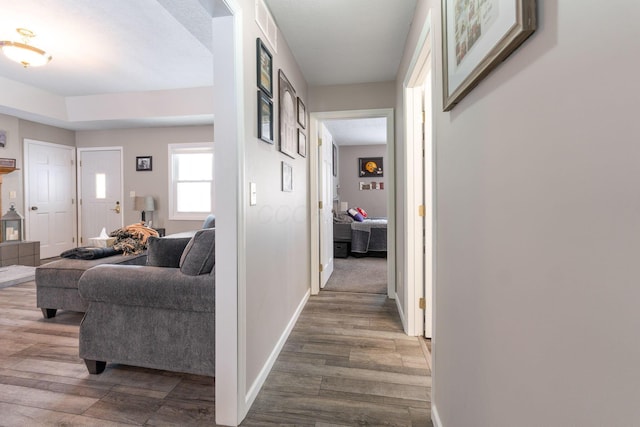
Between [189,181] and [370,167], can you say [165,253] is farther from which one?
[370,167]

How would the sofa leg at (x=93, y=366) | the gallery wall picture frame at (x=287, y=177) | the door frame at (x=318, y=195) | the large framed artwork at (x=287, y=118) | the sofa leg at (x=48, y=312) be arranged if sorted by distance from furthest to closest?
1. the door frame at (x=318, y=195)
2. the sofa leg at (x=48, y=312)
3. the gallery wall picture frame at (x=287, y=177)
4. the large framed artwork at (x=287, y=118)
5. the sofa leg at (x=93, y=366)

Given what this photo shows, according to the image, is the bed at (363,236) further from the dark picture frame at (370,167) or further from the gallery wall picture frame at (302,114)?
the gallery wall picture frame at (302,114)

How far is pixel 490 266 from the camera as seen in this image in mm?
891

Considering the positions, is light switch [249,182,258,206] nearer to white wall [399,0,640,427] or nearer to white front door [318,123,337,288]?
white wall [399,0,640,427]

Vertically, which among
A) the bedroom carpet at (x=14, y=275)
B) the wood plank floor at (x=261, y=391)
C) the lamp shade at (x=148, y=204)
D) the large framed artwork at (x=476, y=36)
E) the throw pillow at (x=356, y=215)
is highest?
the large framed artwork at (x=476, y=36)

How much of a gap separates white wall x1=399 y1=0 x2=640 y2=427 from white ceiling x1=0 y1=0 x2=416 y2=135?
137 centimetres

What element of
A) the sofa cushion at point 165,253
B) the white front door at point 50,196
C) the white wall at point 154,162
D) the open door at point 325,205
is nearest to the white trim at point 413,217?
the open door at point 325,205

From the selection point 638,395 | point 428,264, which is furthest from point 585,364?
point 428,264

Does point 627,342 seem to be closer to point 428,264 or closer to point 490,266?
point 490,266

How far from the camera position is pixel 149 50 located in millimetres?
3453

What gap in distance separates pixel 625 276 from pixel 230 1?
1.72m

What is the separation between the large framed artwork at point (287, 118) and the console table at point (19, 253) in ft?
16.1

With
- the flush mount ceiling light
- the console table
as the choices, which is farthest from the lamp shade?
the flush mount ceiling light

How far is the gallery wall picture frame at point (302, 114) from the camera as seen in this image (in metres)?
2.99
